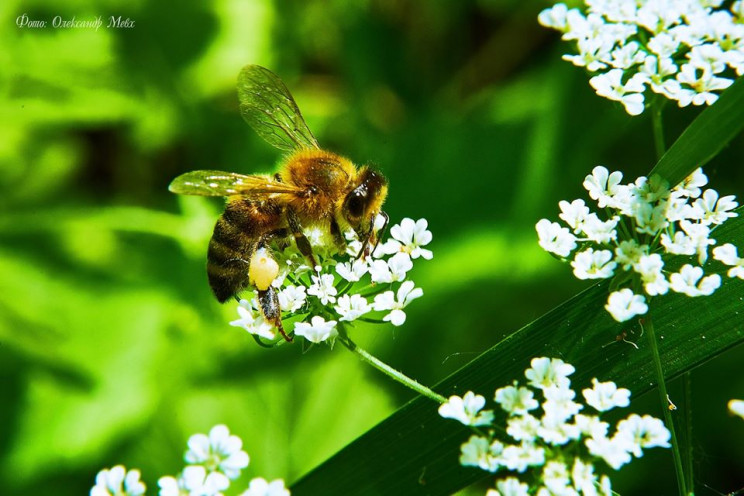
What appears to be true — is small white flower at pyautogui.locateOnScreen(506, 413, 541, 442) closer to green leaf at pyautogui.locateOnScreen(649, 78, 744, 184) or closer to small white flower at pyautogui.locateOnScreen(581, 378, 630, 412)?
small white flower at pyautogui.locateOnScreen(581, 378, 630, 412)

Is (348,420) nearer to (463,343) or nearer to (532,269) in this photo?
(463,343)

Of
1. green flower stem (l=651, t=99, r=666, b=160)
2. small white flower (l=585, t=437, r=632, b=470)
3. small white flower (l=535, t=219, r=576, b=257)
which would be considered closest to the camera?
small white flower (l=585, t=437, r=632, b=470)

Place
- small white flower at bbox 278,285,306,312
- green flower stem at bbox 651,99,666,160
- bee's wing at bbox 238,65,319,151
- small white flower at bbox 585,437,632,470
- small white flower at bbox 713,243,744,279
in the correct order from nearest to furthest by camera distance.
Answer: small white flower at bbox 585,437,632,470 → small white flower at bbox 713,243,744,279 → small white flower at bbox 278,285,306,312 → green flower stem at bbox 651,99,666,160 → bee's wing at bbox 238,65,319,151

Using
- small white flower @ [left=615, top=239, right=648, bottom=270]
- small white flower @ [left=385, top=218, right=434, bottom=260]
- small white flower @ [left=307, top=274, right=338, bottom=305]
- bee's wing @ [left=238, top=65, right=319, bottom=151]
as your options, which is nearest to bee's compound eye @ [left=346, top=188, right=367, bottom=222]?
small white flower @ [left=385, top=218, right=434, bottom=260]

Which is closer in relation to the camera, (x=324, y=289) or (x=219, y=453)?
(x=219, y=453)

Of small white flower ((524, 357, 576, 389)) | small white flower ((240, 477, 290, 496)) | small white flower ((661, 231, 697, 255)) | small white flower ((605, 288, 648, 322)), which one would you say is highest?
small white flower ((661, 231, 697, 255))

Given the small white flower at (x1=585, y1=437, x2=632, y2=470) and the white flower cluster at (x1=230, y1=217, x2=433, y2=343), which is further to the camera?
the white flower cluster at (x1=230, y1=217, x2=433, y2=343)

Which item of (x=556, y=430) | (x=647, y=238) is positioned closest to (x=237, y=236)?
(x=556, y=430)

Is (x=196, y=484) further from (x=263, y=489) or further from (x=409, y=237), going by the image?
(x=409, y=237)
